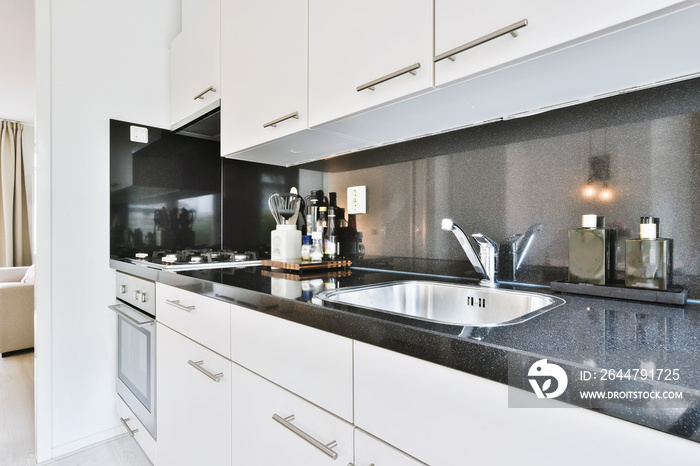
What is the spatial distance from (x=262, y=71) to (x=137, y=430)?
69.6 inches

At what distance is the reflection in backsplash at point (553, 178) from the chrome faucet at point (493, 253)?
0.03 m

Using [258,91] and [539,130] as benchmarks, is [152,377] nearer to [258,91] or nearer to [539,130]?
[258,91]

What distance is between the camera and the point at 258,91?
4.65ft

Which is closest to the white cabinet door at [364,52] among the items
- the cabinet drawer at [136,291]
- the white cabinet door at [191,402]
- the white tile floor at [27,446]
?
the white cabinet door at [191,402]

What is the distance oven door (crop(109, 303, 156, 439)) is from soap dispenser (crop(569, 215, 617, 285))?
5.22 feet

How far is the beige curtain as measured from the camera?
538cm

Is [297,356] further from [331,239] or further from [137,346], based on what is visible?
[137,346]

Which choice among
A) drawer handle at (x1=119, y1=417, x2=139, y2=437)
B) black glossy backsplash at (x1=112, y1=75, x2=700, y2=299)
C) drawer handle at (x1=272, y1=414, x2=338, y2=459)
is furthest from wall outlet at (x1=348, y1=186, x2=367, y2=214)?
drawer handle at (x1=119, y1=417, x2=139, y2=437)

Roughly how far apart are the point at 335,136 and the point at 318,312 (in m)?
0.78

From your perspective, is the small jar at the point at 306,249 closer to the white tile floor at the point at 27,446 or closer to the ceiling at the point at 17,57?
the white tile floor at the point at 27,446

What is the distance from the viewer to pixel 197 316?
1.24 meters

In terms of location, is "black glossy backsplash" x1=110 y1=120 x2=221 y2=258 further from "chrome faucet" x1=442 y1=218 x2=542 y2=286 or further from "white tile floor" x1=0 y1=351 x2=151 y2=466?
"chrome faucet" x1=442 y1=218 x2=542 y2=286

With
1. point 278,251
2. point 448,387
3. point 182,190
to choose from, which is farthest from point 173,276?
point 448,387

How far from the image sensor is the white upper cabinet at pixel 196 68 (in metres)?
1.68
